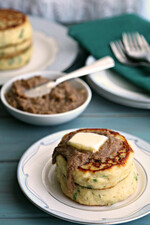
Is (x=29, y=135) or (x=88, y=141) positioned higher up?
(x=88, y=141)

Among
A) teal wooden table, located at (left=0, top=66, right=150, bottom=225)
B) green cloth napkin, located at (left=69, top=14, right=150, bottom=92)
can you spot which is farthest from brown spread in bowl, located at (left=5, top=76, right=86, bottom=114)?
green cloth napkin, located at (left=69, top=14, right=150, bottom=92)

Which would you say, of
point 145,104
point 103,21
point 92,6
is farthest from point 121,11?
point 145,104

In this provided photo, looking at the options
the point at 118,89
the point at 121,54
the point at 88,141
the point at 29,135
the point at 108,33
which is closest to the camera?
the point at 88,141

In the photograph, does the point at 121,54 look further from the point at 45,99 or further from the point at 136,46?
the point at 45,99

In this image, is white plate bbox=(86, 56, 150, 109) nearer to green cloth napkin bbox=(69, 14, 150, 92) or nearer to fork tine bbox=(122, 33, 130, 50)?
green cloth napkin bbox=(69, 14, 150, 92)

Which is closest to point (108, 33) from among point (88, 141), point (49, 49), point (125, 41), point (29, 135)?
point (125, 41)

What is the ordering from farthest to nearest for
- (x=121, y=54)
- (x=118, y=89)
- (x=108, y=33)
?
(x=108, y=33)
(x=121, y=54)
(x=118, y=89)
